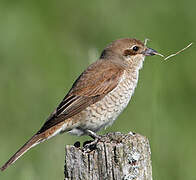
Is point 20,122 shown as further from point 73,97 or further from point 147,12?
point 147,12

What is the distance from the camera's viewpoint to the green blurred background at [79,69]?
821 cm

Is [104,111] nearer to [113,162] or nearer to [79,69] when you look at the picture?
[113,162]

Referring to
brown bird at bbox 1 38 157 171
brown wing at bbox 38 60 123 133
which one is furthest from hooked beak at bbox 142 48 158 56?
brown wing at bbox 38 60 123 133

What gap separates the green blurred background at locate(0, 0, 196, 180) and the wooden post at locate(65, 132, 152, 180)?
1324mm

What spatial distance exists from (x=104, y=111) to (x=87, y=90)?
30 centimetres

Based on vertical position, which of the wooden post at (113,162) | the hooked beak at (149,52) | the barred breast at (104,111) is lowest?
the wooden post at (113,162)

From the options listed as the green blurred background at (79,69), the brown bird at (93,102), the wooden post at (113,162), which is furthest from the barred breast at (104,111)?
the wooden post at (113,162)

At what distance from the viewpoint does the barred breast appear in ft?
22.4

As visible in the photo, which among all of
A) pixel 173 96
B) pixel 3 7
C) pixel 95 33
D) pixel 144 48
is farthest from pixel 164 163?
pixel 3 7

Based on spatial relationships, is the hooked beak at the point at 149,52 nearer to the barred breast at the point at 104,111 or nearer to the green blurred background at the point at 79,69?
the green blurred background at the point at 79,69

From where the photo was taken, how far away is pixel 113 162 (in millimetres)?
4980

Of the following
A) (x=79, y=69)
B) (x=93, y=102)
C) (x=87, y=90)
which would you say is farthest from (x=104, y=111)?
(x=79, y=69)

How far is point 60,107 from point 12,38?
470 centimetres

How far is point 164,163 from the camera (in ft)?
24.9
